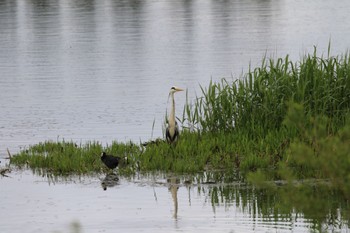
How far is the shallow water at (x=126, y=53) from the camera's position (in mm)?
24578

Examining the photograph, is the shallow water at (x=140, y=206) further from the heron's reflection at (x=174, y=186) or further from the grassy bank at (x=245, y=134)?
the grassy bank at (x=245, y=134)

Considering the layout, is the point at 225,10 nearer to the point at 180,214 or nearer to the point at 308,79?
the point at 308,79

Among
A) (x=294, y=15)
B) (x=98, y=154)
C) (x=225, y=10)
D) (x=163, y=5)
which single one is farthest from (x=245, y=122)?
(x=163, y=5)

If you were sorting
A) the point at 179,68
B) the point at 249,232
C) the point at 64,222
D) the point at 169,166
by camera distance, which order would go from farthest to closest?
the point at 179,68, the point at 169,166, the point at 64,222, the point at 249,232

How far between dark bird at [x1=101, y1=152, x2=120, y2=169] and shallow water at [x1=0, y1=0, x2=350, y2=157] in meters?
4.25

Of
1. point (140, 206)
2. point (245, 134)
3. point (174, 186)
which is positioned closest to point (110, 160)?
point (174, 186)

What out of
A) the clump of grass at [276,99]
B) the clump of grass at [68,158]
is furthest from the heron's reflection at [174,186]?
the clump of grass at [276,99]

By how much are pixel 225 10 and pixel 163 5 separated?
29.0 feet

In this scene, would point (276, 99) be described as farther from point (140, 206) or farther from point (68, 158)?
point (140, 206)

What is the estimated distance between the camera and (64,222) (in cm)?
1327

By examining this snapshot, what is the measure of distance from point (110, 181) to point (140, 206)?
1776mm

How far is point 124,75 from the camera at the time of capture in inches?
1329

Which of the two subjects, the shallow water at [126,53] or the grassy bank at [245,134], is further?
the shallow water at [126,53]

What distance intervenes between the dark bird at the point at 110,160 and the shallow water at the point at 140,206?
0.88 ft
